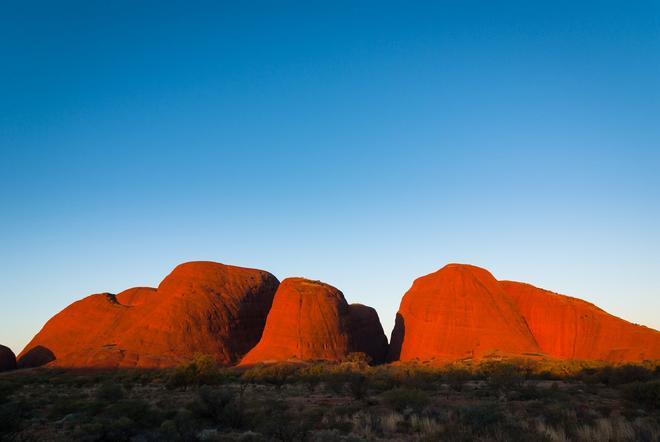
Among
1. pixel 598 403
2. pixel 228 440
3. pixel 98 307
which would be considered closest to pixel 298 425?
pixel 228 440

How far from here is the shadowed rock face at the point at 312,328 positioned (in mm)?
40094

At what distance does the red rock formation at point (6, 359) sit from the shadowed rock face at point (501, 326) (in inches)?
1633

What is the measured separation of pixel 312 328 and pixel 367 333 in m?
7.27

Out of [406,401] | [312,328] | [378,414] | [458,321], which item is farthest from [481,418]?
[458,321]

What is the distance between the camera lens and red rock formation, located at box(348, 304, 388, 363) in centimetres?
4438

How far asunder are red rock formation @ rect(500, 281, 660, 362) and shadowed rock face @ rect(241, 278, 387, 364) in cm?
1562

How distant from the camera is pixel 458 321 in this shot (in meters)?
43.2

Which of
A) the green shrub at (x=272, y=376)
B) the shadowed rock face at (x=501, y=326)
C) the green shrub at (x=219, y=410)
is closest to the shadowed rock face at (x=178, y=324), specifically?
the green shrub at (x=272, y=376)

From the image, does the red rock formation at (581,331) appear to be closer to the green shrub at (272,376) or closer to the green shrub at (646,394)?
the green shrub at (272,376)

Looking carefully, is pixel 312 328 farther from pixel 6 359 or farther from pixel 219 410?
pixel 6 359

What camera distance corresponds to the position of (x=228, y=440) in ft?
30.9

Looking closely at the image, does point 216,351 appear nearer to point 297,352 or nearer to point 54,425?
point 297,352

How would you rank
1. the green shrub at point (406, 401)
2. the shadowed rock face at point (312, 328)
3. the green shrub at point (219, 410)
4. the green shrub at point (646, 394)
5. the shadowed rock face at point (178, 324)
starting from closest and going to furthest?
the green shrub at point (219, 410) < the green shrub at point (646, 394) < the green shrub at point (406, 401) < the shadowed rock face at point (312, 328) < the shadowed rock face at point (178, 324)

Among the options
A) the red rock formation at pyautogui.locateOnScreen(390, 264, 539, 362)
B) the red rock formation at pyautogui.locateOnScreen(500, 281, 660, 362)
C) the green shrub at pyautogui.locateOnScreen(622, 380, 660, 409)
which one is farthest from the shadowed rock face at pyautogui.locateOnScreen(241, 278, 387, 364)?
the green shrub at pyautogui.locateOnScreen(622, 380, 660, 409)
